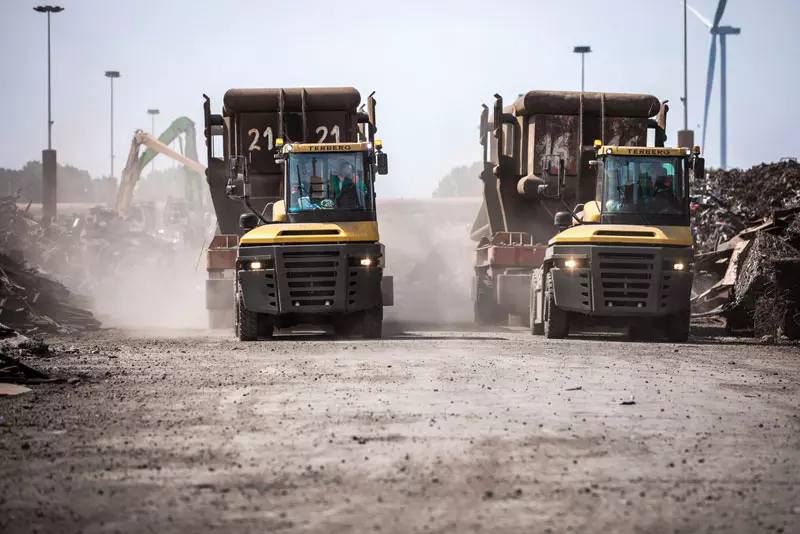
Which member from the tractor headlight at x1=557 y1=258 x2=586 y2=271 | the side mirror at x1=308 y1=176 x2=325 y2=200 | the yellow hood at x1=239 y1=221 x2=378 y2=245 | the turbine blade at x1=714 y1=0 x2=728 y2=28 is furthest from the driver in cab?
the turbine blade at x1=714 y1=0 x2=728 y2=28

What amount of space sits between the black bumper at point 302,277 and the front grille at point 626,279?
3.87m

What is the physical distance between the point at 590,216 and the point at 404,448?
539 inches

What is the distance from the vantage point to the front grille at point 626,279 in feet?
66.1

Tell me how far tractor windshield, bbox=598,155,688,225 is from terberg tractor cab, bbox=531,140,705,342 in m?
0.02

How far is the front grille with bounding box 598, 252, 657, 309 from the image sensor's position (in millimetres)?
20156

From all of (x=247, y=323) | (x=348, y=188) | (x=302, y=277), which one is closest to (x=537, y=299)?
(x=348, y=188)

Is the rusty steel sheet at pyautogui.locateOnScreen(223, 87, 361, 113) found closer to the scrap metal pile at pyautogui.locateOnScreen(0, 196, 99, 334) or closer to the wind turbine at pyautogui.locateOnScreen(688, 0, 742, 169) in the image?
the scrap metal pile at pyautogui.locateOnScreen(0, 196, 99, 334)

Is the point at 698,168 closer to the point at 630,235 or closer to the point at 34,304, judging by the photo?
the point at 630,235

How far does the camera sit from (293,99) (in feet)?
76.9

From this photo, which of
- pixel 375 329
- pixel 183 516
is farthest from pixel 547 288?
pixel 183 516

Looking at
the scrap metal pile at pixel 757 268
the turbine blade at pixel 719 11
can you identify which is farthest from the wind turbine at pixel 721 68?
the scrap metal pile at pixel 757 268

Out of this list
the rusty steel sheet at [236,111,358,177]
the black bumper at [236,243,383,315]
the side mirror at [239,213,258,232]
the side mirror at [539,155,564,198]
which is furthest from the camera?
the side mirror at [539,155,564,198]

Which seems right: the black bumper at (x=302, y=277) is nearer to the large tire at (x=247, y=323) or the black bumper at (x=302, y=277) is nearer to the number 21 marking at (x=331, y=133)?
the large tire at (x=247, y=323)

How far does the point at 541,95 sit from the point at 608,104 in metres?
1.34
